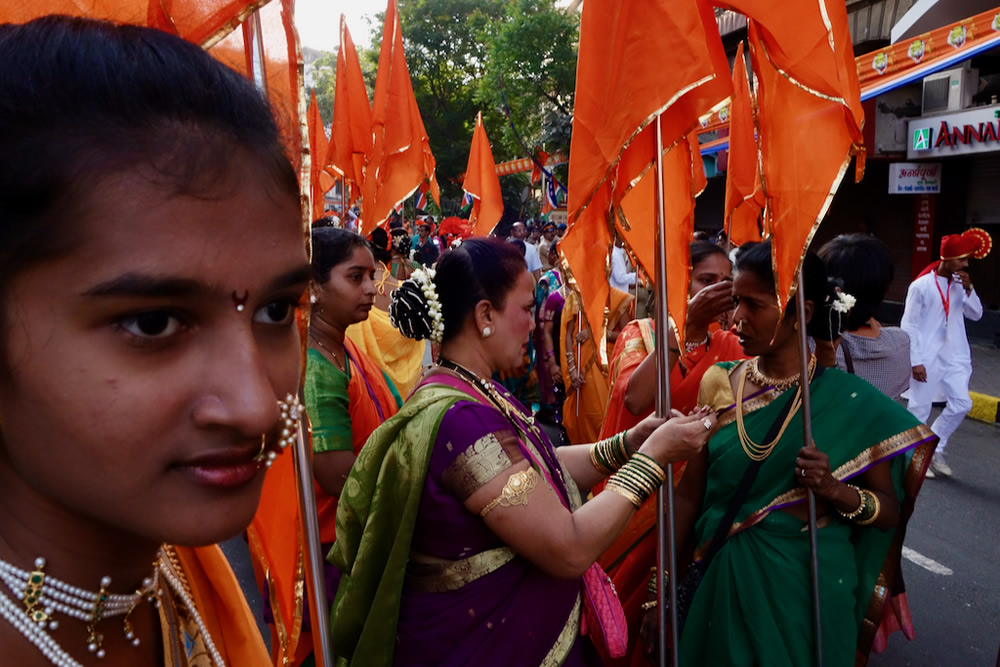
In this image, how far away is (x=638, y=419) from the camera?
3041mm

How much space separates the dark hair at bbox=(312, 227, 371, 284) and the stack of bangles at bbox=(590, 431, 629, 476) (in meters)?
1.31

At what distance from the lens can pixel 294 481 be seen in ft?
4.70

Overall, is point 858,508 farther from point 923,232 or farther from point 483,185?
point 923,232

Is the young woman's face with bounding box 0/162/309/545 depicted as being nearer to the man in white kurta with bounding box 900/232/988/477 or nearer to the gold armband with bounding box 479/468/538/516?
the gold armband with bounding box 479/468/538/516

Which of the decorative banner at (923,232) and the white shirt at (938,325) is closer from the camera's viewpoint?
the white shirt at (938,325)

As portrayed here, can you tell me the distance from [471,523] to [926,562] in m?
3.54

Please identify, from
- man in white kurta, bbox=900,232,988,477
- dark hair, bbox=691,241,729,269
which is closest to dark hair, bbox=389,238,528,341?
dark hair, bbox=691,241,729,269

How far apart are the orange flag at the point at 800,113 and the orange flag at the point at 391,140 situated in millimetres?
3648

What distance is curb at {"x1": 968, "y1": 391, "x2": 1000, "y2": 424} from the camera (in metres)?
6.85

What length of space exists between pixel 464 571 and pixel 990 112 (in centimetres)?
1034

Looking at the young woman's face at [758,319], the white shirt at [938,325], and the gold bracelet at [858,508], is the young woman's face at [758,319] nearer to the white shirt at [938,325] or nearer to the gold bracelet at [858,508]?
the gold bracelet at [858,508]

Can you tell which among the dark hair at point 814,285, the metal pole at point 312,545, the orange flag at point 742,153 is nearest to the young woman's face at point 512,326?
the metal pole at point 312,545

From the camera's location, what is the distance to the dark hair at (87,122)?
1.99 feet

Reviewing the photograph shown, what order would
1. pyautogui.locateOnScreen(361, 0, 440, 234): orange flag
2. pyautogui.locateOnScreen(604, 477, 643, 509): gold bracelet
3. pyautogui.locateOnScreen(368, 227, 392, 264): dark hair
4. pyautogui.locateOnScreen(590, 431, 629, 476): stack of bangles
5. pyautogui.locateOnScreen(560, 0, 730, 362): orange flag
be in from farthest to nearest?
pyautogui.locateOnScreen(368, 227, 392, 264): dark hair, pyautogui.locateOnScreen(361, 0, 440, 234): orange flag, pyautogui.locateOnScreen(590, 431, 629, 476): stack of bangles, pyautogui.locateOnScreen(560, 0, 730, 362): orange flag, pyautogui.locateOnScreen(604, 477, 643, 509): gold bracelet
